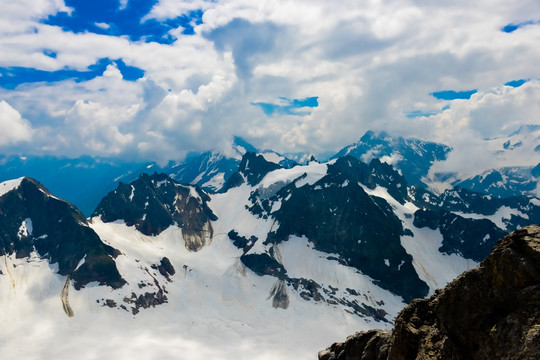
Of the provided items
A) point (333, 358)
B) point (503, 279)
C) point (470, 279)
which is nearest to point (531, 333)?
point (503, 279)

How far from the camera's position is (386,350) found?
138 ft

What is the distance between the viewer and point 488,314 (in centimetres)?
2858

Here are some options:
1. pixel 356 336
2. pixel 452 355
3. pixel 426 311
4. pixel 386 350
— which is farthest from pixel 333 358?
pixel 452 355

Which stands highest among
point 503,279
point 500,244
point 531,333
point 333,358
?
point 500,244

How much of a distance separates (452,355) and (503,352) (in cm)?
471

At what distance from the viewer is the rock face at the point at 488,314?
2506 cm

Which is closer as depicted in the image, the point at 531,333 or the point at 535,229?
the point at 531,333

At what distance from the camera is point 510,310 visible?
27125 mm

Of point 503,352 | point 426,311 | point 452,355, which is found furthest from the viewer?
point 426,311

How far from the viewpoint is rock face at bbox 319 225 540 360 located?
987 inches

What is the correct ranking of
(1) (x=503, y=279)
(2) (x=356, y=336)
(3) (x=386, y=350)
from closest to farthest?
(1) (x=503, y=279), (3) (x=386, y=350), (2) (x=356, y=336)

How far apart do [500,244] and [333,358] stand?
3398 centimetres

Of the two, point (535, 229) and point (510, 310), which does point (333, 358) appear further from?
point (535, 229)

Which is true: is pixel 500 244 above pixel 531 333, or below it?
above
